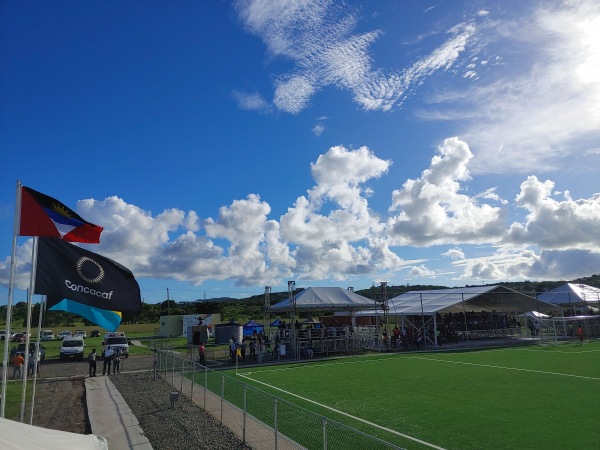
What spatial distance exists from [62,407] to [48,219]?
33.4 ft

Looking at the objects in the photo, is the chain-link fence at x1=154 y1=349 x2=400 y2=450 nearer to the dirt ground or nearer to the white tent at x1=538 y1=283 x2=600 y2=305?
the dirt ground

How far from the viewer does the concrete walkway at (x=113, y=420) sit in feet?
37.1

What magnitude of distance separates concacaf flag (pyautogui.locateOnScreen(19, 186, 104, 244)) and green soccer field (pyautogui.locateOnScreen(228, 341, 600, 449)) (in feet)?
25.3

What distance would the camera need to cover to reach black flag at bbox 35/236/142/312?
357 inches

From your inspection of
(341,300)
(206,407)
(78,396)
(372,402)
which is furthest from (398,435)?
(341,300)

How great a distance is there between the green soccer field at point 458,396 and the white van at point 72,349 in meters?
15.2

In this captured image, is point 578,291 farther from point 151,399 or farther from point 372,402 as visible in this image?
point 151,399

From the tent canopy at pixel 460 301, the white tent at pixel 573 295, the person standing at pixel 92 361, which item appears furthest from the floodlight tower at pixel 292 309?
the white tent at pixel 573 295

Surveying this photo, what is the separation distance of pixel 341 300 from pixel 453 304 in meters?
10.2

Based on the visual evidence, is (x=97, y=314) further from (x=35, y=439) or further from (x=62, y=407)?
(x=62, y=407)

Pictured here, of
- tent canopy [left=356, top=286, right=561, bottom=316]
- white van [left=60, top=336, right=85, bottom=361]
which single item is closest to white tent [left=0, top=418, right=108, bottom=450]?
white van [left=60, top=336, right=85, bottom=361]

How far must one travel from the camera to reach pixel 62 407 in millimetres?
16406

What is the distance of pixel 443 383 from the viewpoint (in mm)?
18812

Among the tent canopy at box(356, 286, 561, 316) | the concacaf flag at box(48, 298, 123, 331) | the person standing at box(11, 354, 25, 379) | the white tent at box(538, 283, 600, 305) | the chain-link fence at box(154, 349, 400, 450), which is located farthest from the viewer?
the white tent at box(538, 283, 600, 305)
